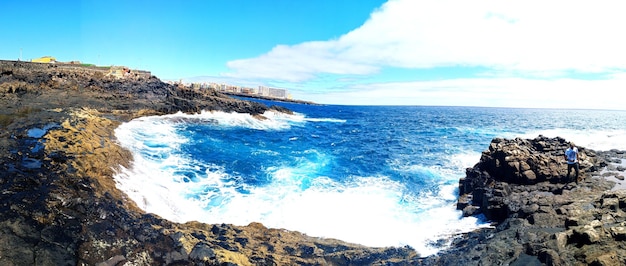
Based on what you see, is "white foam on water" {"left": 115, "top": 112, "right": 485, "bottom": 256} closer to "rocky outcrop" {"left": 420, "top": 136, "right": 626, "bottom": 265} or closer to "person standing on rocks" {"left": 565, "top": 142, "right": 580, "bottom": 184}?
"rocky outcrop" {"left": 420, "top": 136, "right": 626, "bottom": 265}

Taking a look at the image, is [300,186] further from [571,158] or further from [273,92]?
[273,92]

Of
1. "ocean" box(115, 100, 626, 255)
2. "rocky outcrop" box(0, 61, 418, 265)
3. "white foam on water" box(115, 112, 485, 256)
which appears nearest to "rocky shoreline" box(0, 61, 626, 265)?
"rocky outcrop" box(0, 61, 418, 265)

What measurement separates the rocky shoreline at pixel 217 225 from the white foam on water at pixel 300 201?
33.8 inches

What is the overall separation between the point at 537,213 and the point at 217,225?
8.54 meters

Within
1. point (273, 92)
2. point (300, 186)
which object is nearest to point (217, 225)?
point (300, 186)

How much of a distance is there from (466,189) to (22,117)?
A: 2015 centimetres

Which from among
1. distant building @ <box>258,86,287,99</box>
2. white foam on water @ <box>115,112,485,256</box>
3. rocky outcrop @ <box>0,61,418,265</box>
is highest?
distant building @ <box>258,86,287,99</box>

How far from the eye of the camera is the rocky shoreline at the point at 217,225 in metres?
5.54

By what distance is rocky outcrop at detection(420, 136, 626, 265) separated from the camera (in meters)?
5.79

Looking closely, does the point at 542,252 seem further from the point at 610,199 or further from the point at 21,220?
the point at 21,220

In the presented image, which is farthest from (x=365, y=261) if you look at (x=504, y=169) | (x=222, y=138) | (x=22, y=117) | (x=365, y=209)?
(x=222, y=138)

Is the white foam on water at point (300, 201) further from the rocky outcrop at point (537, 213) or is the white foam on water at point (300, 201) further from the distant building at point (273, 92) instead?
the distant building at point (273, 92)

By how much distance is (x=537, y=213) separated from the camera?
8.25m

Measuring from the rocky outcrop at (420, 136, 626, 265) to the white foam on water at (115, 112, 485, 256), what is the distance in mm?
990
